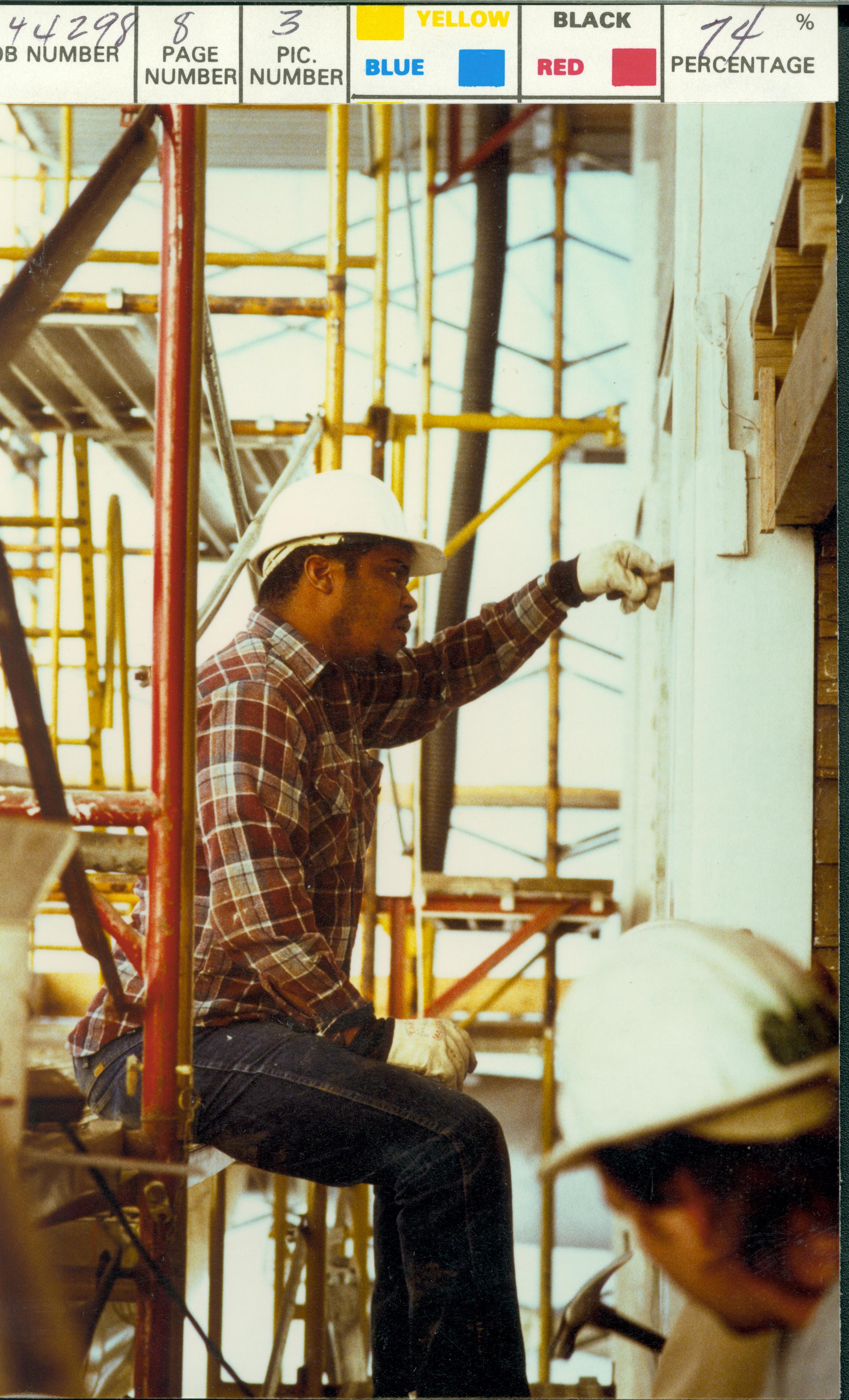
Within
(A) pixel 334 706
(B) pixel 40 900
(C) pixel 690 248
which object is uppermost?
(C) pixel 690 248

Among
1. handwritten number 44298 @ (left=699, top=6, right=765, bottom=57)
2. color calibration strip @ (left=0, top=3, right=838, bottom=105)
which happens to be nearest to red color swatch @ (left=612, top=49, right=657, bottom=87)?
color calibration strip @ (left=0, top=3, right=838, bottom=105)

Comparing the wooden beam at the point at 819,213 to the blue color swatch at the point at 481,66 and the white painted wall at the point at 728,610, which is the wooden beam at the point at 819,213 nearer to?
the white painted wall at the point at 728,610

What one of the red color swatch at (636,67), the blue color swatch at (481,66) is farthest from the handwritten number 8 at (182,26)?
the red color swatch at (636,67)

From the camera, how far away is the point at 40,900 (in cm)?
263

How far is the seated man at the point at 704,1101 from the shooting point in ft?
6.50

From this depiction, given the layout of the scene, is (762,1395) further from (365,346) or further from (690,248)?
(365,346)

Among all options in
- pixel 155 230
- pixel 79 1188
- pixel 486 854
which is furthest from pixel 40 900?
pixel 155 230

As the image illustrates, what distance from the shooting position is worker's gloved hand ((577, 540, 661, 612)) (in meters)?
2.94

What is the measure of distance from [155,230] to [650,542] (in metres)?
1.48

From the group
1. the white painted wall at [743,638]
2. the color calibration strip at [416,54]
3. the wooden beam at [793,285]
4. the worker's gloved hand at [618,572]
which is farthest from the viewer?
the worker's gloved hand at [618,572]

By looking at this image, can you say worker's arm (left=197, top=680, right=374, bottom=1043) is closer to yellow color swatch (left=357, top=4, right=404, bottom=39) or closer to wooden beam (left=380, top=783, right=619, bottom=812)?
wooden beam (left=380, top=783, right=619, bottom=812)

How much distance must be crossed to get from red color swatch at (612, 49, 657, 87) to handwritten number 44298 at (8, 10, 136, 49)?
1.06m

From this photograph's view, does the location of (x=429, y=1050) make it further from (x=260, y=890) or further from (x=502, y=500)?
(x=502, y=500)

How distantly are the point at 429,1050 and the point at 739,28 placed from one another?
2.29 metres
